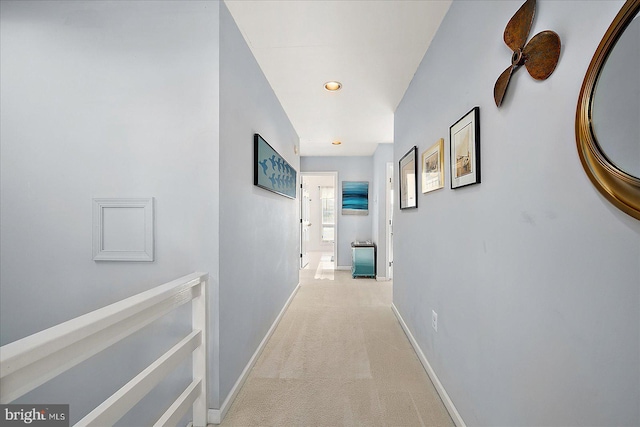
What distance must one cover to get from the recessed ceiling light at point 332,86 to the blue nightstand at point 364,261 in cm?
307

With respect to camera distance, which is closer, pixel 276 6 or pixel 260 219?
pixel 276 6

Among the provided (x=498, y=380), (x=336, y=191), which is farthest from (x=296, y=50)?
(x=336, y=191)

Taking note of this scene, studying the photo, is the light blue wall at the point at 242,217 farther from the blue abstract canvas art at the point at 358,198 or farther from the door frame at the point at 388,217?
the blue abstract canvas art at the point at 358,198

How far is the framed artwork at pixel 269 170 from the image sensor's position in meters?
2.23

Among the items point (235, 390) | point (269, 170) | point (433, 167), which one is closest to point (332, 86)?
point (269, 170)

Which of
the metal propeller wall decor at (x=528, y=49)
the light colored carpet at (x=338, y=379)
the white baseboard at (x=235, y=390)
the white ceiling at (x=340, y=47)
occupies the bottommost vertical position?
the light colored carpet at (x=338, y=379)

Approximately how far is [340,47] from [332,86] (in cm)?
64

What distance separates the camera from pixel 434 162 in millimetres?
2016

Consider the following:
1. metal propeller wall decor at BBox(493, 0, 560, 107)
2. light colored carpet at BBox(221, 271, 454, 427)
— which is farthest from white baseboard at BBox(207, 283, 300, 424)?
metal propeller wall decor at BBox(493, 0, 560, 107)

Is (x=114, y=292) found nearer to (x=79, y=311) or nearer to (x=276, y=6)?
(x=79, y=311)

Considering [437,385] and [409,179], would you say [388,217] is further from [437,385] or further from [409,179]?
[437,385]

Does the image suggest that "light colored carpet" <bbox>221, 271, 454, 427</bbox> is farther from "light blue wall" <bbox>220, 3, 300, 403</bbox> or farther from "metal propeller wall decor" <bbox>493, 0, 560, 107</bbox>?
"metal propeller wall decor" <bbox>493, 0, 560, 107</bbox>

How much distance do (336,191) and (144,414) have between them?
15.6 feet

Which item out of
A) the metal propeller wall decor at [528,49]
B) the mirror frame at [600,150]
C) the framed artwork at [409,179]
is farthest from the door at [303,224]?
the mirror frame at [600,150]
